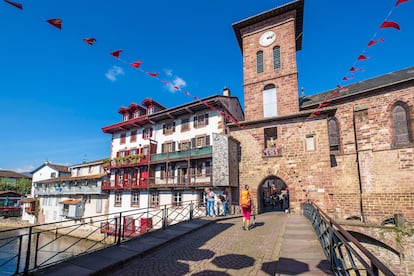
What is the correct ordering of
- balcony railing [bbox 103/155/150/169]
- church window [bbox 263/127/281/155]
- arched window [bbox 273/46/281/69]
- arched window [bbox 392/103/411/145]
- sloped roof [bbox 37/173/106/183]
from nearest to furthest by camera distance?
1. arched window [bbox 392/103/411/145]
2. church window [bbox 263/127/281/155]
3. arched window [bbox 273/46/281/69]
4. balcony railing [bbox 103/155/150/169]
5. sloped roof [bbox 37/173/106/183]

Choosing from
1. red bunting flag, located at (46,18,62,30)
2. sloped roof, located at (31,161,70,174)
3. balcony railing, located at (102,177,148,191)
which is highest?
red bunting flag, located at (46,18,62,30)

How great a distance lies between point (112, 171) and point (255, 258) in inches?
925

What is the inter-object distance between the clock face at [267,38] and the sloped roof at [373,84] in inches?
228

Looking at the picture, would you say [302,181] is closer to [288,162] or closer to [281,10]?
[288,162]

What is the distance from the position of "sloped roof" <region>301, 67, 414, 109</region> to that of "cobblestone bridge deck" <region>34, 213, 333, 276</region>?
12.6 metres

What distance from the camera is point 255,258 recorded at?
17.8 ft

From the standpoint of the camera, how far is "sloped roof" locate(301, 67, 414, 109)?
15.1 meters

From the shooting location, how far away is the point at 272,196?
2423 centimetres

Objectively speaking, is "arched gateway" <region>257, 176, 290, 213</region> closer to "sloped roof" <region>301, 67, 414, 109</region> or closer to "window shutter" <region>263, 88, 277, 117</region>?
"window shutter" <region>263, 88, 277, 117</region>

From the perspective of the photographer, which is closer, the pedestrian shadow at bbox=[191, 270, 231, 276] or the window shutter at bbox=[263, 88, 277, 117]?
the pedestrian shadow at bbox=[191, 270, 231, 276]

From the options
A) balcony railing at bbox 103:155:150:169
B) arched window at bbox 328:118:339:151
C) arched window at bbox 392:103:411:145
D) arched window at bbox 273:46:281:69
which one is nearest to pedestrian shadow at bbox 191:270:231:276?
arched window at bbox 328:118:339:151

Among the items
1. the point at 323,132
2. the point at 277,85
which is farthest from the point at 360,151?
the point at 277,85

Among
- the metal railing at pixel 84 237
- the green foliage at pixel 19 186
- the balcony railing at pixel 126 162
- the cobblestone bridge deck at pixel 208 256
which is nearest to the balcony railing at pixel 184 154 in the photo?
the balcony railing at pixel 126 162

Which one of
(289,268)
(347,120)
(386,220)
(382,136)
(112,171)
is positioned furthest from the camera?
(112,171)
